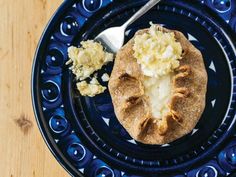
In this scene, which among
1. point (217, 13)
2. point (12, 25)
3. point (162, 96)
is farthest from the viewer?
point (12, 25)

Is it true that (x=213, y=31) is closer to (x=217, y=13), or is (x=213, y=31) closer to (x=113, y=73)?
(x=217, y=13)

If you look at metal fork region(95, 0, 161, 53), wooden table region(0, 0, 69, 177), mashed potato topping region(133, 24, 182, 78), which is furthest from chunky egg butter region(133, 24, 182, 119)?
wooden table region(0, 0, 69, 177)

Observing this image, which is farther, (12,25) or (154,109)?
(12,25)

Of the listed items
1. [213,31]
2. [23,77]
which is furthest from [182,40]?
[23,77]

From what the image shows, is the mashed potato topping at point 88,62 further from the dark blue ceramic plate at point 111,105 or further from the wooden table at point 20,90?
the wooden table at point 20,90

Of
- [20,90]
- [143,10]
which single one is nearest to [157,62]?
[143,10]

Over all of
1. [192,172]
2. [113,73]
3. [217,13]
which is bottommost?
[192,172]

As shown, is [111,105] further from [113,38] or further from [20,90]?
[20,90]
